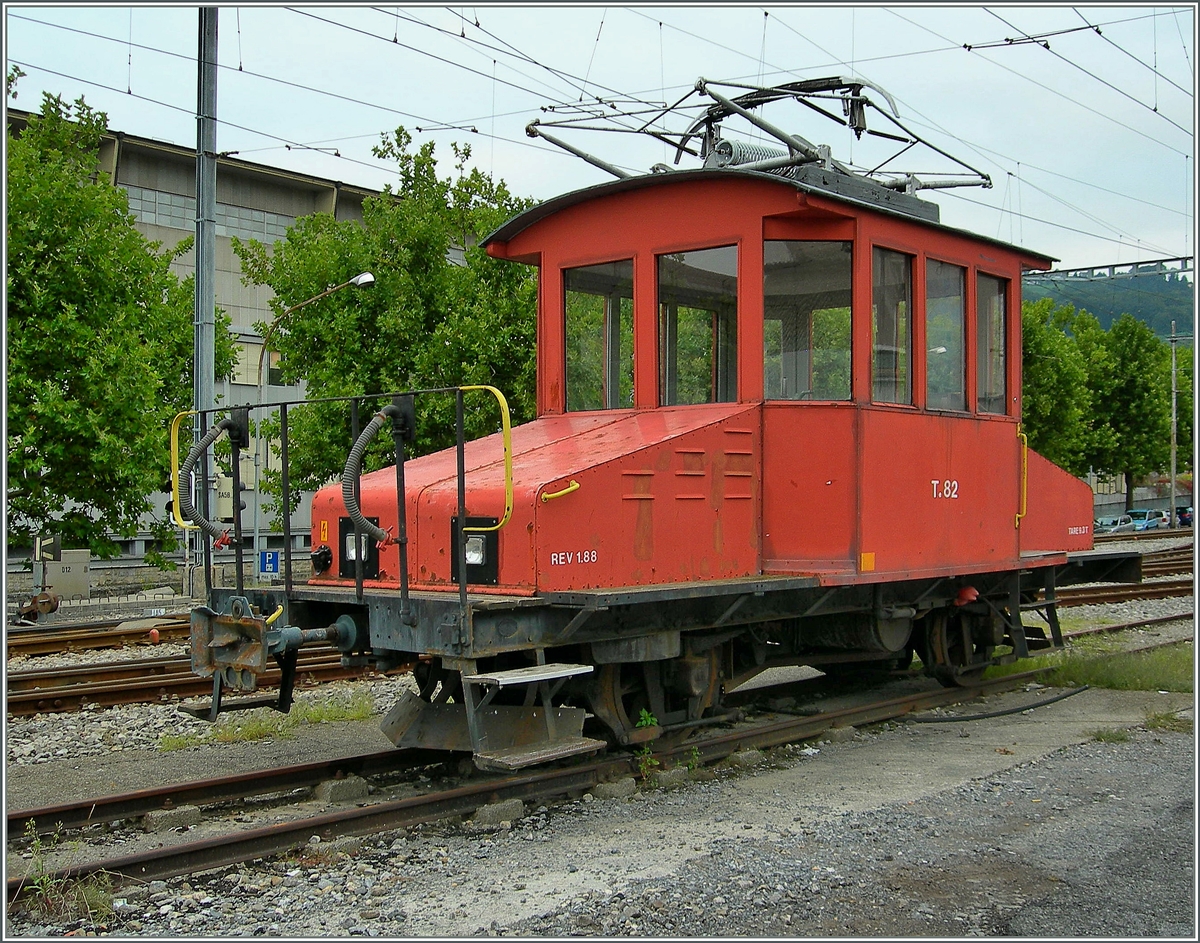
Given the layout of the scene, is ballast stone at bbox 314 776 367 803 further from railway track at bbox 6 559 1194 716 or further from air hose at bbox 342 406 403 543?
railway track at bbox 6 559 1194 716

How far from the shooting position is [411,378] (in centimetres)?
1656

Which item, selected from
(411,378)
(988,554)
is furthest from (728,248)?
(411,378)

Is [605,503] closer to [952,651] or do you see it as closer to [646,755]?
[646,755]

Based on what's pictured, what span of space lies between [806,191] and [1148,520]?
143ft

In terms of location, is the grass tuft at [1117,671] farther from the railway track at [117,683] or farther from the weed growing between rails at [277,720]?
the railway track at [117,683]

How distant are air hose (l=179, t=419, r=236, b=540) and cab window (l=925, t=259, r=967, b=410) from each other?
4.83 m

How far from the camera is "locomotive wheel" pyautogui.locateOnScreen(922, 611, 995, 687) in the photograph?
9344 millimetres

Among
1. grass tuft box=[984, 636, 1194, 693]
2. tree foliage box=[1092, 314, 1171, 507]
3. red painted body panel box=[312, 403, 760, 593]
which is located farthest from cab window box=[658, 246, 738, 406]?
tree foliage box=[1092, 314, 1171, 507]

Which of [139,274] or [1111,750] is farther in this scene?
[139,274]

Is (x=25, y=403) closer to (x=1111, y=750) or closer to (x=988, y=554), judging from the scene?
(x=988, y=554)

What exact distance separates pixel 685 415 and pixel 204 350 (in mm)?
11224

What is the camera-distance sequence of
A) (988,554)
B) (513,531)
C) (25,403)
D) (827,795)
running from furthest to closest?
(25,403)
(988,554)
(827,795)
(513,531)

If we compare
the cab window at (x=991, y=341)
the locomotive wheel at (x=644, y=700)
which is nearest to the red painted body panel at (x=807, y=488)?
the locomotive wheel at (x=644, y=700)

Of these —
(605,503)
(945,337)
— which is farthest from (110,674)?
(945,337)
